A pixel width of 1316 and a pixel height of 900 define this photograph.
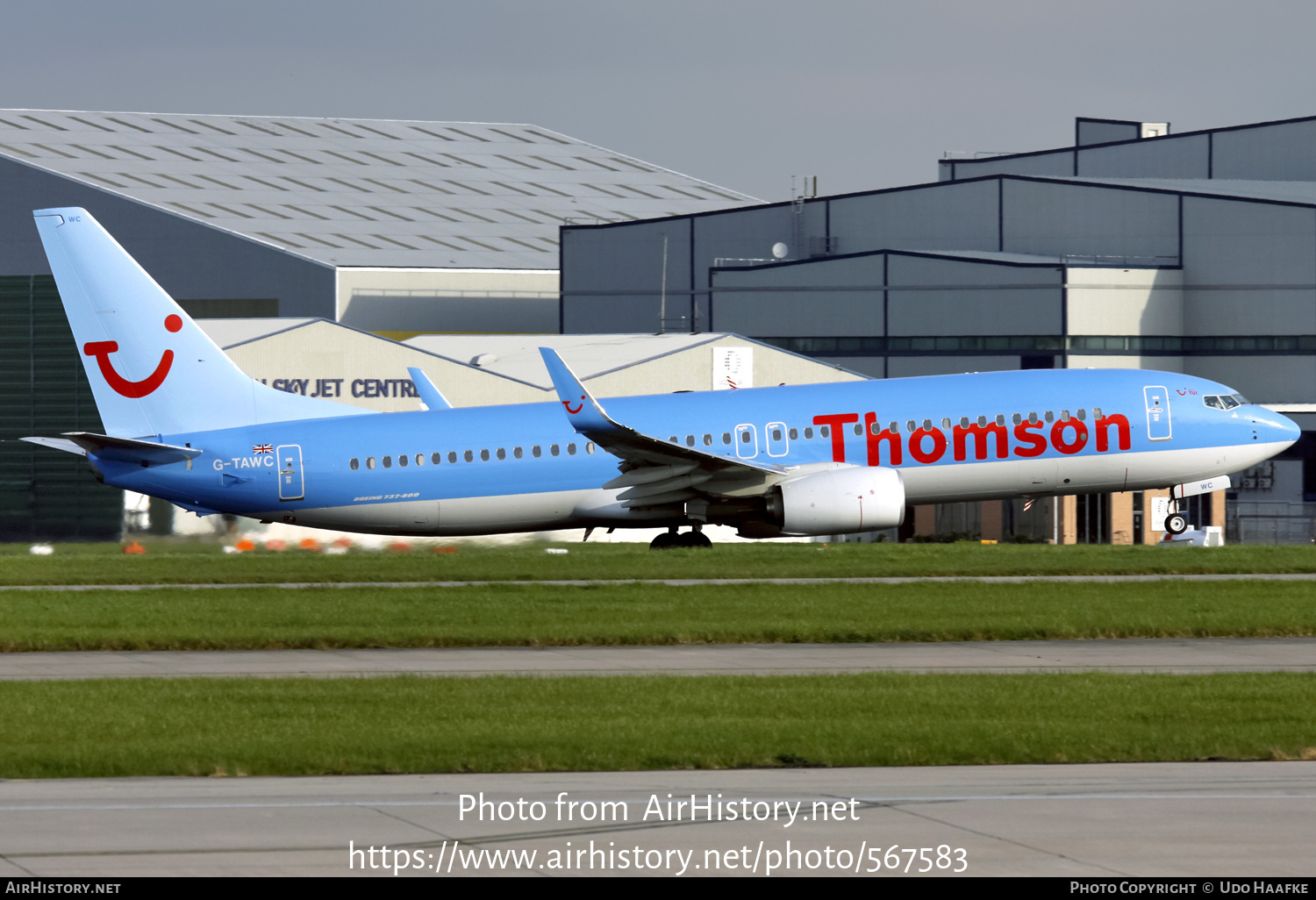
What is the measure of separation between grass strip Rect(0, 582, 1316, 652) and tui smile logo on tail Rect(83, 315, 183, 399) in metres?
5.81

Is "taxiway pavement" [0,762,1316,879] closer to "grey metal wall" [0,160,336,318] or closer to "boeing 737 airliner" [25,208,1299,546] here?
"boeing 737 airliner" [25,208,1299,546]

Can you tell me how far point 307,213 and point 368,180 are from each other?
8.78 metres

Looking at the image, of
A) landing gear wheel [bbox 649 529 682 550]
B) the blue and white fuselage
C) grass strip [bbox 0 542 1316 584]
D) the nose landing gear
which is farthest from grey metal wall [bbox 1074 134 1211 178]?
landing gear wheel [bbox 649 529 682 550]

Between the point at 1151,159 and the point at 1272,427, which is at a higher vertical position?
the point at 1151,159

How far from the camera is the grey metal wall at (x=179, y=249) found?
94.9 m

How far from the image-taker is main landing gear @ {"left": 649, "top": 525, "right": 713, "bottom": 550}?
44094 mm

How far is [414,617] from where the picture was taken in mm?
30578

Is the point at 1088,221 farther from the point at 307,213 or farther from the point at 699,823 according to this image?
the point at 699,823

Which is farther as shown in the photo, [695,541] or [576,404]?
[695,541]

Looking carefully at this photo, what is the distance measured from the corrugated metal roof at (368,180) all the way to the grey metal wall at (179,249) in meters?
0.83

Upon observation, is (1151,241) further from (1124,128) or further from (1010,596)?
(1010,596)

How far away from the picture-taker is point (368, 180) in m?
111

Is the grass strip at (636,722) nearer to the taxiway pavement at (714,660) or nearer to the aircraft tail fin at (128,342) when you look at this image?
the taxiway pavement at (714,660)

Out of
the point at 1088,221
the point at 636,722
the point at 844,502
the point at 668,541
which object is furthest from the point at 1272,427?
the point at 1088,221
